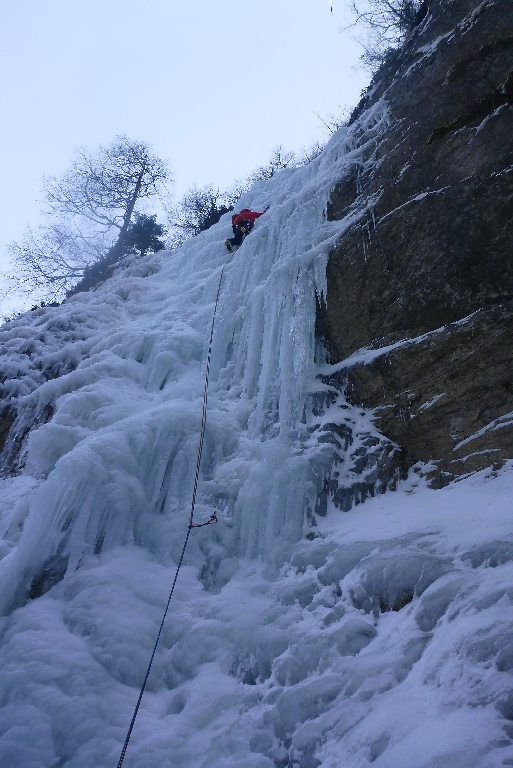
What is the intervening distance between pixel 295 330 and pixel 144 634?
3.18m

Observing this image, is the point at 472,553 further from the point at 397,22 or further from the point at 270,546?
the point at 397,22

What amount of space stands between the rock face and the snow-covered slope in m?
0.32

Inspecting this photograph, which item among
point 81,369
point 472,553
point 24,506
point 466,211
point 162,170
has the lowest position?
point 472,553

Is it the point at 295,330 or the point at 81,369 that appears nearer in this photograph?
the point at 295,330

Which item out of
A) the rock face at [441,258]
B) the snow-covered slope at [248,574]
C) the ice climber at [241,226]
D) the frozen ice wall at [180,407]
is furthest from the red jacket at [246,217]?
the rock face at [441,258]

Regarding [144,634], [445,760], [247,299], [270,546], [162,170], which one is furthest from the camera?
[162,170]

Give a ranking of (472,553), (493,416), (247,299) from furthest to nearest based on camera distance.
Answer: (247,299), (493,416), (472,553)

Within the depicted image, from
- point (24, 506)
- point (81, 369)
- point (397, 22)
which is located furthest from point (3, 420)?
point (397, 22)

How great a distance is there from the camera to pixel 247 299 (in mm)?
6332

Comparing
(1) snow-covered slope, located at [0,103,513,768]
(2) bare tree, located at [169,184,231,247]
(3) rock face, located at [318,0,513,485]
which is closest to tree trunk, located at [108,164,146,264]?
(2) bare tree, located at [169,184,231,247]

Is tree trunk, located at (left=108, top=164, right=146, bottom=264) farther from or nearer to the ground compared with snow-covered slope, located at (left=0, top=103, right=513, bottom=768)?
farther from the ground

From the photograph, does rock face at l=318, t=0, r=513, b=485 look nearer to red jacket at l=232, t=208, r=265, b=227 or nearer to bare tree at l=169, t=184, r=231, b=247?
red jacket at l=232, t=208, r=265, b=227

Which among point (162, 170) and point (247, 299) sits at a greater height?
point (162, 170)

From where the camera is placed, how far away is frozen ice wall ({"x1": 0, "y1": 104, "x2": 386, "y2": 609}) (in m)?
3.94
